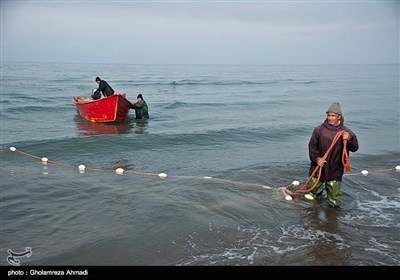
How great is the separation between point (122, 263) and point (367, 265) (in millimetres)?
3228

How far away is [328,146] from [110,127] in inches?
456

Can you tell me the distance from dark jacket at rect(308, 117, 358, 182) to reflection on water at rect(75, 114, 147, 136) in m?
9.85

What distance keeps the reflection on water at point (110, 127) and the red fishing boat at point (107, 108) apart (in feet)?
0.93

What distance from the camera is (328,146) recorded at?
5.59m

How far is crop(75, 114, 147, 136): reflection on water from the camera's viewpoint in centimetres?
1438

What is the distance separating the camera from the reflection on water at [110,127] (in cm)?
1438

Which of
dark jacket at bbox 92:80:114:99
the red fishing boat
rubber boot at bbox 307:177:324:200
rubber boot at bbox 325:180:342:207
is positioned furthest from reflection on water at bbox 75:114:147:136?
rubber boot at bbox 325:180:342:207

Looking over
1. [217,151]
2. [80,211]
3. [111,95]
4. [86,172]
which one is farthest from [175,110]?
[80,211]

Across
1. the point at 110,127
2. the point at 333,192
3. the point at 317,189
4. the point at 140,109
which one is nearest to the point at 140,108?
the point at 140,109

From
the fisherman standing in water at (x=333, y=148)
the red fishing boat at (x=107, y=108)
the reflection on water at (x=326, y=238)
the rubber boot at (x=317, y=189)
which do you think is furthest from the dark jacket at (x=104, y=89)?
the reflection on water at (x=326, y=238)

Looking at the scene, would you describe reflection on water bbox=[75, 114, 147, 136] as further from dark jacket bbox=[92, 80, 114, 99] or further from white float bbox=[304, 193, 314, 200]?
white float bbox=[304, 193, 314, 200]

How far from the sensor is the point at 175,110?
2231cm

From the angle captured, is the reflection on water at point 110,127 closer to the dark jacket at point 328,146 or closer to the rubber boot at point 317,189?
the rubber boot at point 317,189
